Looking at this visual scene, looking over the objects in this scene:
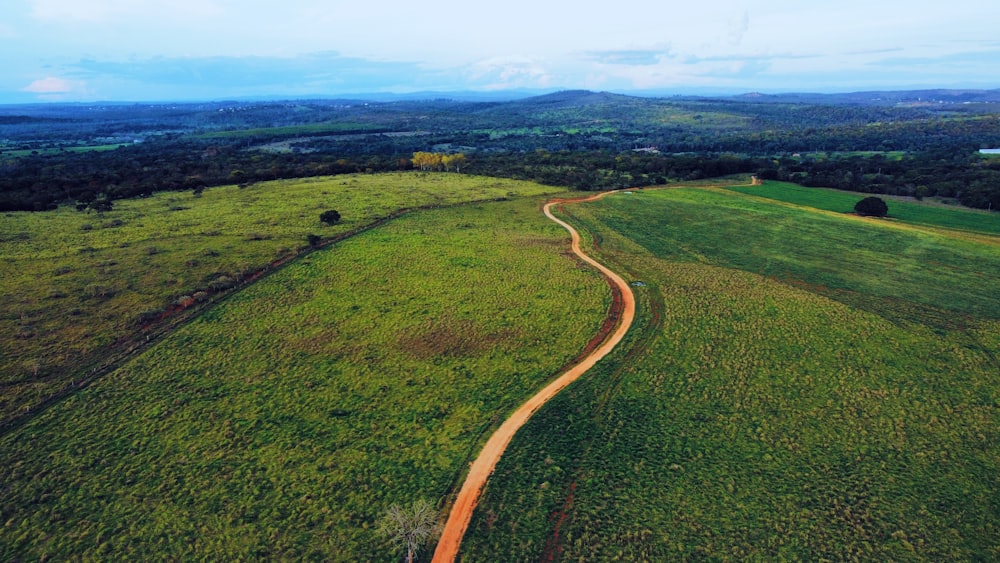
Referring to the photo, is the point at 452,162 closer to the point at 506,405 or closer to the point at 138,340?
the point at 138,340

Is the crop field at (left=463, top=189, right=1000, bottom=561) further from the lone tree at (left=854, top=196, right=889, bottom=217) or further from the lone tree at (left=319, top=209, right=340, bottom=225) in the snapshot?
the lone tree at (left=319, top=209, right=340, bottom=225)

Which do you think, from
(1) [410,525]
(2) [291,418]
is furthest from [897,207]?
(2) [291,418]

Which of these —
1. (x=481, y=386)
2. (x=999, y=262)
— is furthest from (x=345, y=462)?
(x=999, y=262)

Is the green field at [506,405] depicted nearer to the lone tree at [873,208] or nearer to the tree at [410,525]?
the tree at [410,525]

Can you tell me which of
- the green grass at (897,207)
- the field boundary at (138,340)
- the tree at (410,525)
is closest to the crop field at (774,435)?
the tree at (410,525)

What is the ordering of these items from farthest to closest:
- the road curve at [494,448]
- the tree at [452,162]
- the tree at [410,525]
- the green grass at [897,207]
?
1. the tree at [452,162]
2. the green grass at [897,207]
3. the road curve at [494,448]
4. the tree at [410,525]

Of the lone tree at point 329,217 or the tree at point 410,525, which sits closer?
the tree at point 410,525

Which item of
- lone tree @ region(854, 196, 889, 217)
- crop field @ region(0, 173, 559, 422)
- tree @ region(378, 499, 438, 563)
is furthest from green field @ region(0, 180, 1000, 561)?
lone tree @ region(854, 196, 889, 217)
